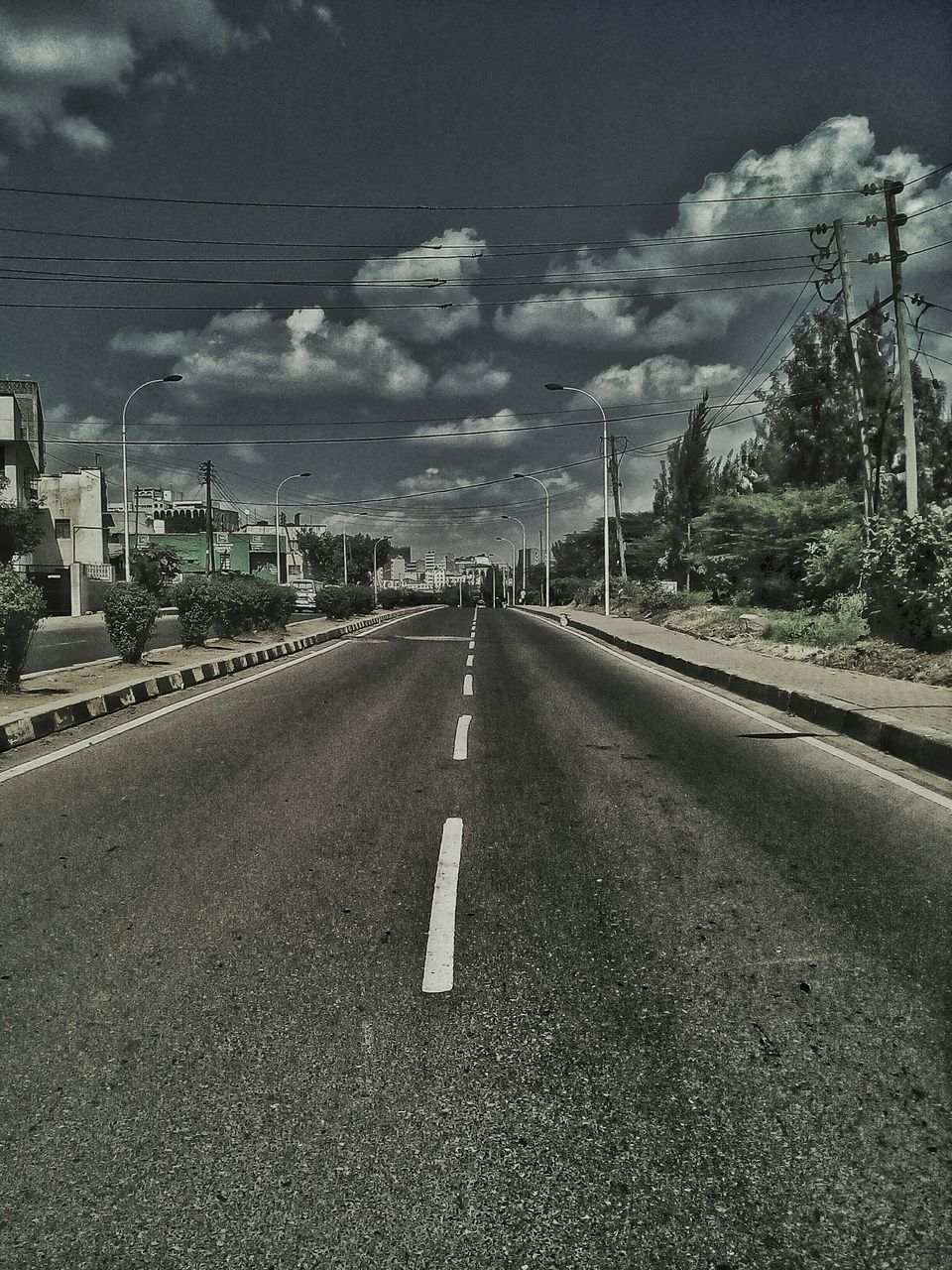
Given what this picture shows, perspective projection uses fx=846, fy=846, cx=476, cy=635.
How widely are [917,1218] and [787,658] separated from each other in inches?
555

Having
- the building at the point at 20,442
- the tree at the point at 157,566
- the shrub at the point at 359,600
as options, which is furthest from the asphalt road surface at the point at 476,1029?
the building at the point at 20,442

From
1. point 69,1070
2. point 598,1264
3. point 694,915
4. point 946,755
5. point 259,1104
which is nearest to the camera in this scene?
point 598,1264

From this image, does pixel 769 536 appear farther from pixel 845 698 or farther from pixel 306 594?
pixel 306 594

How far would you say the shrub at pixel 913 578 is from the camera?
1270 centimetres

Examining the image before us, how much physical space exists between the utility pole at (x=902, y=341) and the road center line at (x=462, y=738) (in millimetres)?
11671

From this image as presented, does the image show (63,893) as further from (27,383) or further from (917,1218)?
(27,383)

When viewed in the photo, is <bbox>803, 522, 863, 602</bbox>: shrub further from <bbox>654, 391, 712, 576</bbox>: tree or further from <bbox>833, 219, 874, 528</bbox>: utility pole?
<bbox>654, 391, 712, 576</bbox>: tree

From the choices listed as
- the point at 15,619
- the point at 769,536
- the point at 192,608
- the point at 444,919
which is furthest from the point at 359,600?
the point at 444,919

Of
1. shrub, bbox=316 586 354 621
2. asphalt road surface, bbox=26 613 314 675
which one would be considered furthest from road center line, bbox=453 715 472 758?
shrub, bbox=316 586 354 621

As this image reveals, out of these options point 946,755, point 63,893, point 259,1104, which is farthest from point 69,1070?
point 946,755

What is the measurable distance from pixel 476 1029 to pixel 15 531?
40.1 meters

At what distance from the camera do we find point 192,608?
57.1ft

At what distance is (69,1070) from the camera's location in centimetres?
260

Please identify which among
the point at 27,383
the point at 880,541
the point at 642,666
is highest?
the point at 27,383
